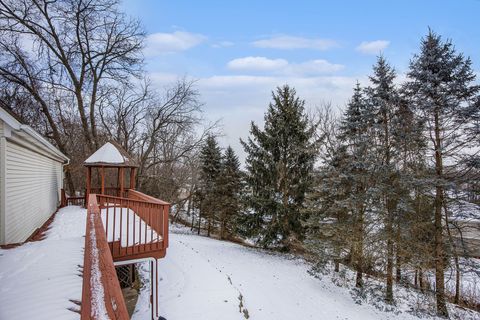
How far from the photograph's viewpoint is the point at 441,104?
30.1 ft

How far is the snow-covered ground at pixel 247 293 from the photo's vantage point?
6.14 metres

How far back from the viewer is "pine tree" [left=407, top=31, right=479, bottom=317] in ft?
29.3

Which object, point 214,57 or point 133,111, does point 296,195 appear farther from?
point 133,111

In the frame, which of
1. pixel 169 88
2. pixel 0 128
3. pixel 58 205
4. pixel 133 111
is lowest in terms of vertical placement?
pixel 58 205

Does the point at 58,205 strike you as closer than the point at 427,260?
No

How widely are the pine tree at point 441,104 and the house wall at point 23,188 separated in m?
11.6

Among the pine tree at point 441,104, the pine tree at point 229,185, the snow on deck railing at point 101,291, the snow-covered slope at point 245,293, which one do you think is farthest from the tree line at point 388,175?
the snow on deck railing at point 101,291

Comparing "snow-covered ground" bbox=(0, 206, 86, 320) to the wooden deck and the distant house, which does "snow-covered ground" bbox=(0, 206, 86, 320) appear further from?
the distant house

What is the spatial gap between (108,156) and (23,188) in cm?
475

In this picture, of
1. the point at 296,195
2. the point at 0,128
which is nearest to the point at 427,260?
the point at 296,195

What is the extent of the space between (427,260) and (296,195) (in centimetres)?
626

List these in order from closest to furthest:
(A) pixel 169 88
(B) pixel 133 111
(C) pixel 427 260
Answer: (C) pixel 427 260 < (A) pixel 169 88 < (B) pixel 133 111

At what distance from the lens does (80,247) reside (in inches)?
202

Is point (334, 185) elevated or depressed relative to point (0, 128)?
depressed
